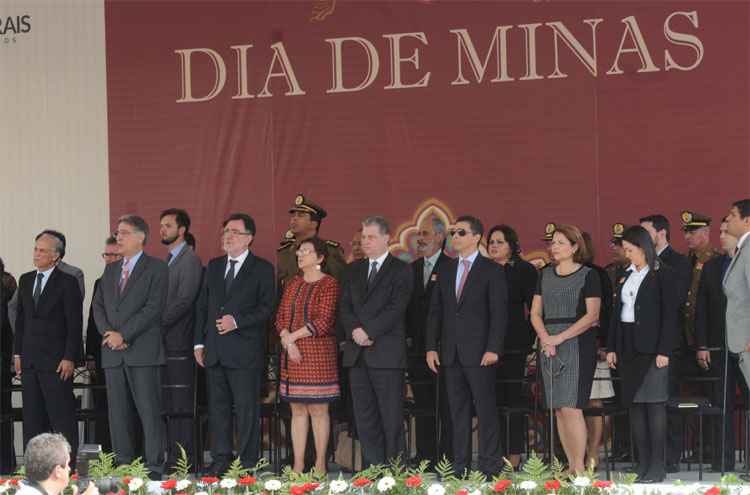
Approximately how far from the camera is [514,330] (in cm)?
791

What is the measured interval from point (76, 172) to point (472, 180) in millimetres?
3116

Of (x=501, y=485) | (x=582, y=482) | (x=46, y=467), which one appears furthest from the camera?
(x=501, y=485)

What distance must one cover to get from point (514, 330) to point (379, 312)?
96cm

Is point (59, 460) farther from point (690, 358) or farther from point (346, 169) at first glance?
point (346, 169)

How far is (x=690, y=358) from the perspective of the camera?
319 inches

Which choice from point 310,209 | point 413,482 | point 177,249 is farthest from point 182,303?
point 413,482

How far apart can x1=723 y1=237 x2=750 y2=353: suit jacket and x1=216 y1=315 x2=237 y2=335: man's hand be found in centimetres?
277

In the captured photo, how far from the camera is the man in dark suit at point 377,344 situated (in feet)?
24.2

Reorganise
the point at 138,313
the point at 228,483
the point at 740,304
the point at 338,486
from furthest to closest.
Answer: the point at 138,313, the point at 740,304, the point at 228,483, the point at 338,486

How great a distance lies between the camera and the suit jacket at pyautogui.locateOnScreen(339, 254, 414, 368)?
740 cm

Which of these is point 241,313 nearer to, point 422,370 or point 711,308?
point 422,370

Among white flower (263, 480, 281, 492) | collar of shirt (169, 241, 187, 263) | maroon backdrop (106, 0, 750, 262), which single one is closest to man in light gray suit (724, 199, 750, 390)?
maroon backdrop (106, 0, 750, 262)

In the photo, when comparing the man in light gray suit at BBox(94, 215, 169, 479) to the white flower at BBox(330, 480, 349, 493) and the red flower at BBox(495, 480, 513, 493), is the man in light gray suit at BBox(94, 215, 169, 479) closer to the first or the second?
the white flower at BBox(330, 480, 349, 493)

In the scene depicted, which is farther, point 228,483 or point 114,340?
point 114,340
